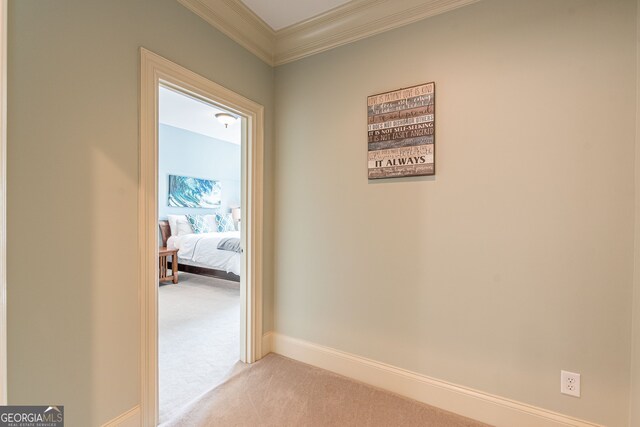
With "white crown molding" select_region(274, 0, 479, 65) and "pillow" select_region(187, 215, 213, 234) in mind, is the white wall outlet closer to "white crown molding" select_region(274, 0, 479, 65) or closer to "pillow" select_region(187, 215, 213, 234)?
"white crown molding" select_region(274, 0, 479, 65)

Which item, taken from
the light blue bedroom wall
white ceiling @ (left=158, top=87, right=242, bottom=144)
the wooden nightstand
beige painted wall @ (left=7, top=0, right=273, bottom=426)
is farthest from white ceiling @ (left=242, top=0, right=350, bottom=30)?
the wooden nightstand

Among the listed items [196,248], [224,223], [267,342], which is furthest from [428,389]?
[224,223]

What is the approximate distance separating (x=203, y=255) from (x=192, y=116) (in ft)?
7.71

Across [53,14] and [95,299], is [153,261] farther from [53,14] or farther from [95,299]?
[53,14]

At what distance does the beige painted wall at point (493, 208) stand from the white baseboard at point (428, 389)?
0.05 meters

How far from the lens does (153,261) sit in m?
1.54

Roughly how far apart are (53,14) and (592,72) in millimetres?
2479

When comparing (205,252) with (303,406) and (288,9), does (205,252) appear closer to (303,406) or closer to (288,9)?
(303,406)

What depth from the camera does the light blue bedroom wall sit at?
17.1ft

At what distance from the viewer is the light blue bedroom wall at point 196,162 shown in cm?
521

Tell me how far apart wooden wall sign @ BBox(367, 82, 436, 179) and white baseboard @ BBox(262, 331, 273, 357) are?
5.17 ft

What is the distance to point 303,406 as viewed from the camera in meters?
1.72

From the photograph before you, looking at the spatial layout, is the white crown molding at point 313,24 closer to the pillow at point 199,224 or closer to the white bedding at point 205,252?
the white bedding at point 205,252

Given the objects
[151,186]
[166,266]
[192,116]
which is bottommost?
[166,266]
